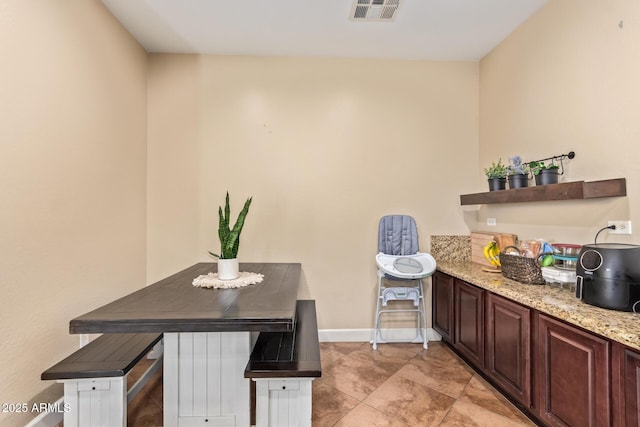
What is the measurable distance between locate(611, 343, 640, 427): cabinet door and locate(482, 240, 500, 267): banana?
1289 millimetres

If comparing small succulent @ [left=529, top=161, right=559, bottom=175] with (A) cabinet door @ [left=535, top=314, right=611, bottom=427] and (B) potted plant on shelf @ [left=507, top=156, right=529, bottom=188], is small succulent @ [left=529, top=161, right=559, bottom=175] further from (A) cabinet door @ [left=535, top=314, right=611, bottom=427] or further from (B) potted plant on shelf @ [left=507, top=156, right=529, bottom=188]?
(A) cabinet door @ [left=535, top=314, right=611, bottom=427]

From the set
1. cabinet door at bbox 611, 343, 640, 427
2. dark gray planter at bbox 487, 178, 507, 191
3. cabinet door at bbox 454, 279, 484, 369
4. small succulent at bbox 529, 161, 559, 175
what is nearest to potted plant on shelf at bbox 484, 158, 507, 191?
dark gray planter at bbox 487, 178, 507, 191

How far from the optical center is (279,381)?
1.53 meters

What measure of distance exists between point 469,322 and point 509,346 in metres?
0.46

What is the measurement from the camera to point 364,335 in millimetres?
3051

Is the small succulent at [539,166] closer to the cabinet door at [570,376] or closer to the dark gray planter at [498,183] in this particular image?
the dark gray planter at [498,183]

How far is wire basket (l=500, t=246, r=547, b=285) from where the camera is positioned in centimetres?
202

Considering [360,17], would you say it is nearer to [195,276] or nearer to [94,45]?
[94,45]

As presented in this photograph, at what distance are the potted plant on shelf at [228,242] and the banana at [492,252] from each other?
2171 millimetres

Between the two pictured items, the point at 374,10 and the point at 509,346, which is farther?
the point at 374,10

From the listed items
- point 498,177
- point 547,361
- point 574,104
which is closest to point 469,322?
point 547,361

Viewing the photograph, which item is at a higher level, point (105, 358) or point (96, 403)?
point (105, 358)

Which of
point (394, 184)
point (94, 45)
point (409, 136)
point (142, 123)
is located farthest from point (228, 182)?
point (409, 136)

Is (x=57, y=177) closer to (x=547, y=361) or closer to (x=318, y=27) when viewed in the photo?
(x=318, y=27)
